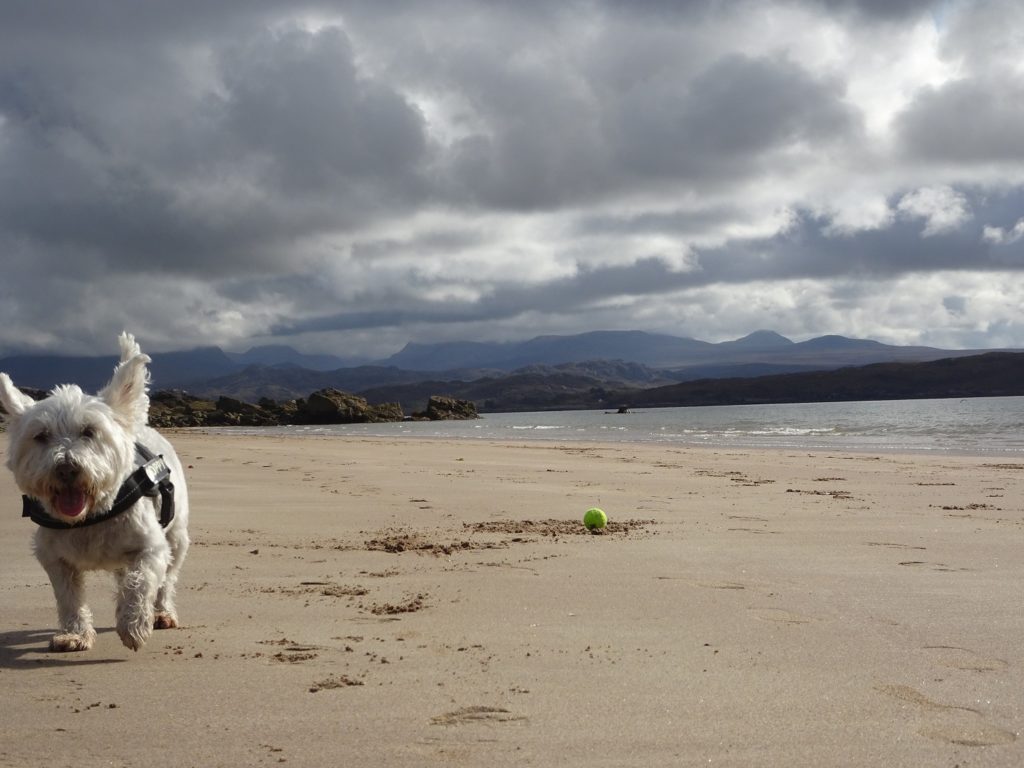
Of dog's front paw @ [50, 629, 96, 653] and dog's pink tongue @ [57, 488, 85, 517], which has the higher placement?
dog's pink tongue @ [57, 488, 85, 517]

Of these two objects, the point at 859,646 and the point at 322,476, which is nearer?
the point at 859,646

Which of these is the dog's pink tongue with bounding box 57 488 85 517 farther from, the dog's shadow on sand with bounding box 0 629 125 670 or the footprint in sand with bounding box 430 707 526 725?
the footprint in sand with bounding box 430 707 526 725

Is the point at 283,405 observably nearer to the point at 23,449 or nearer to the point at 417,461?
the point at 417,461

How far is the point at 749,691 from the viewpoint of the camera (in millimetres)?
3660

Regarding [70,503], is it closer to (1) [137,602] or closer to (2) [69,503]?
(2) [69,503]

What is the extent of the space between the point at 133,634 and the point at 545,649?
2080 mm

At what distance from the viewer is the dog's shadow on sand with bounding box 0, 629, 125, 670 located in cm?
423

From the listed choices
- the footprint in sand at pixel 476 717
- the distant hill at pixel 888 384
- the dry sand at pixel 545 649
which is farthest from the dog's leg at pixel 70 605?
the distant hill at pixel 888 384

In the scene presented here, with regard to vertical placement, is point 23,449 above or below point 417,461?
above

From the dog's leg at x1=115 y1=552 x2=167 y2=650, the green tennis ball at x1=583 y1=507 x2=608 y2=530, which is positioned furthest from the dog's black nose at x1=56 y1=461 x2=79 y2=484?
the green tennis ball at x1=583 y1=507 x2=608 y2=530

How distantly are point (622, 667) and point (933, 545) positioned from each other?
4.88m

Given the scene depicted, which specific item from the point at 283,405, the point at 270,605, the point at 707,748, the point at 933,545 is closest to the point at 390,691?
the point at 707,748

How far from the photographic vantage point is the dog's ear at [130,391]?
4730 millimetres

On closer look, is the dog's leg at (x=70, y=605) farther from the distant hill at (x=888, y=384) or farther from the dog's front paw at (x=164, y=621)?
the distant hill at (x=888, y=384)
